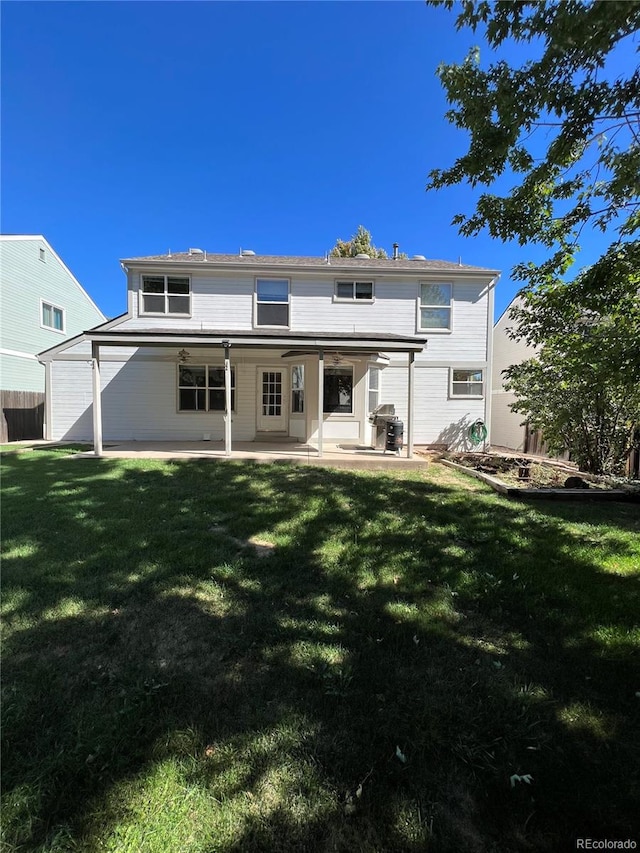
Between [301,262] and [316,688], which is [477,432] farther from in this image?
[316,688]

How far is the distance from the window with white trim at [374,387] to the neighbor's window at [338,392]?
66 cm

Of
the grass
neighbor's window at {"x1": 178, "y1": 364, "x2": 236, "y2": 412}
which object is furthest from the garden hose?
the grass

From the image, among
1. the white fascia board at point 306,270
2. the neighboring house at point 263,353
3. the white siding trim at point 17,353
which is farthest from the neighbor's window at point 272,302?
the white siding trim at point 17,353

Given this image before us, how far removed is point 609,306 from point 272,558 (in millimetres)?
4875

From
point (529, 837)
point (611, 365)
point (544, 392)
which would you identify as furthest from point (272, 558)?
point (544, 392)

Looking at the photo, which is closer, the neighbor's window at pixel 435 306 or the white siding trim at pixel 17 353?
the neighbor's window at pixel 435 306

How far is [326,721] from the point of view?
2.20 meters

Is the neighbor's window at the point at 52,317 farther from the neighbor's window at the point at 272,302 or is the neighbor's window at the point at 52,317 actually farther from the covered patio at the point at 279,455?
the neighbor's window at the point at 272,302

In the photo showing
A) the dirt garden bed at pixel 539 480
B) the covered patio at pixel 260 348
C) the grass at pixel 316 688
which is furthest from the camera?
the covered patio at pixel 260 348

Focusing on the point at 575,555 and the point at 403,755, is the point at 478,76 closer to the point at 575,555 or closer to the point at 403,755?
the point at 575,555

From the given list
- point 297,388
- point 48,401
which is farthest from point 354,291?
point 48,401

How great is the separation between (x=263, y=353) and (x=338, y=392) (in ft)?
8.93

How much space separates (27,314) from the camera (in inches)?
689

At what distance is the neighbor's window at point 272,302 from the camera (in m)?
13.8
